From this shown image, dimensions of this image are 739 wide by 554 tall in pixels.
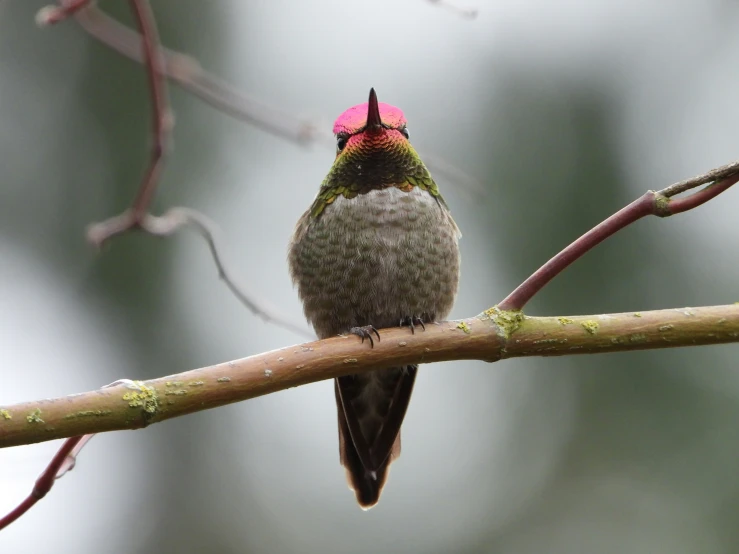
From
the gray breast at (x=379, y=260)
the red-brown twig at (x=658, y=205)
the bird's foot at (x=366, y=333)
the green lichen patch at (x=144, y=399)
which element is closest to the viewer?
the green lichen patch at (x=144, y=399)

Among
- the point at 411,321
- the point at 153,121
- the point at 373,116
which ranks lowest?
the point at 411,321

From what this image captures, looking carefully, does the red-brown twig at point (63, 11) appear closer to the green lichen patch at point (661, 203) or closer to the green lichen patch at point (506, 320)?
the green lichen patch at point (506, 320)

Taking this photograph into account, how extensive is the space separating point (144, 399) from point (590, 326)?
1.27 m

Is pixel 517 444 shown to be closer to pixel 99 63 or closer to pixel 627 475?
pixel 627 475

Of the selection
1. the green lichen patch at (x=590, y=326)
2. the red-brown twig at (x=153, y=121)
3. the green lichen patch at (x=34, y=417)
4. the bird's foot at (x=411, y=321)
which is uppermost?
the red-brown twig at (x=153, y=121)

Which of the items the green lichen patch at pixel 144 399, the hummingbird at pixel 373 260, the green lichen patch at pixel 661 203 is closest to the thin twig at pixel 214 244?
the hummingbird at pixel 373 260

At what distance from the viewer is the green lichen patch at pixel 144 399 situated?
2.16 meters

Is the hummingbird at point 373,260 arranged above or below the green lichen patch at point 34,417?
above

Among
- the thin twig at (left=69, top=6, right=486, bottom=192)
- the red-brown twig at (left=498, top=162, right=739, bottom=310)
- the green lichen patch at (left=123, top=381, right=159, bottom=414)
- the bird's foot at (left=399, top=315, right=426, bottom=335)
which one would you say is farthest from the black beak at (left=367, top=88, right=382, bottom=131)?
the green lichen patch at (left=123, top=381, right=159, bottom=414)

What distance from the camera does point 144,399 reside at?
2.17 meters

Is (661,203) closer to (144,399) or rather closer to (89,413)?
(144,399)

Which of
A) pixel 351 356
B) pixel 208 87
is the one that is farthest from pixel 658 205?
pixel 208 87

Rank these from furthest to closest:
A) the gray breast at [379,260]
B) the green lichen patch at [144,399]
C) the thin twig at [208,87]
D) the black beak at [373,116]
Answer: the black beak at [373,116] < the gray breast at [379,260] < the thin twig at [208,87] < the green lichen patch at [144,399]

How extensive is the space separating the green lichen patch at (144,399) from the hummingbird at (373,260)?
1413 mm
